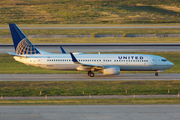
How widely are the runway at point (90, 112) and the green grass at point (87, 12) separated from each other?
94544 mm

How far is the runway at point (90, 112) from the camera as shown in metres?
25.4

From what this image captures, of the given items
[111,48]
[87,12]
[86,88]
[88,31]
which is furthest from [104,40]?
[87,12]

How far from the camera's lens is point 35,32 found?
100625 millimetres

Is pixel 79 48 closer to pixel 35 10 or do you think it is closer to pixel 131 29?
pixel 131 29

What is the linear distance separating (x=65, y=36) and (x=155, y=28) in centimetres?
3323

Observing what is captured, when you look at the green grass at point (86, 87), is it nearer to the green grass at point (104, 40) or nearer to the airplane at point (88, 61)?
the airplane at point (88, 61)

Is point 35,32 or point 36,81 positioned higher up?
point 35,32

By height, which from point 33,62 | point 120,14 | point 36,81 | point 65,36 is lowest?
point 36,81

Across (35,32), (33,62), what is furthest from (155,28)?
(33,62)

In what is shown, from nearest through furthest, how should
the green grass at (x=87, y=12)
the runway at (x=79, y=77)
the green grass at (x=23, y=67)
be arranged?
1. the runway at (x=79, y=77)
2. the green grass at (x=23, y=67)
3. the green grass at (x=87, y=12)

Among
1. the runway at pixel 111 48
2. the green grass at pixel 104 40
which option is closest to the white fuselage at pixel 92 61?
the runway at pixel 111 48

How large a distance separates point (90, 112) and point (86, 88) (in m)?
11.6

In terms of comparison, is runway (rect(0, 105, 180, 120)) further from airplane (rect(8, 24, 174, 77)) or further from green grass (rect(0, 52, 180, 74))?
green grass (rect(0, 52, 180, 74))

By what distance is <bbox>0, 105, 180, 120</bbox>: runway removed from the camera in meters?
25.4
